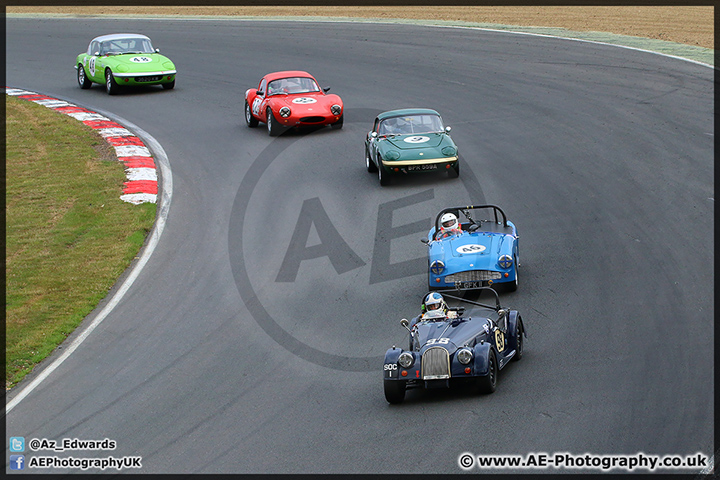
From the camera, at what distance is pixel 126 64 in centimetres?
2634

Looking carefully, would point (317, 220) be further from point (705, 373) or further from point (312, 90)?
point (705, 373)

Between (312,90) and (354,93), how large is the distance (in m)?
3.28

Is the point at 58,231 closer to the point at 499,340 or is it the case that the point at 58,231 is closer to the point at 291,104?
the point at 291,104

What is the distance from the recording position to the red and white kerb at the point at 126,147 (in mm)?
18469

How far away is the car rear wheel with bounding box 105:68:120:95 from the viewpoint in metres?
26.9

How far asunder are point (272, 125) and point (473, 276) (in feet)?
36.1

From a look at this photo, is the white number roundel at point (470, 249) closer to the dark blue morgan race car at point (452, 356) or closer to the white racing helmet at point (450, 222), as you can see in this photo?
the white racing helmet at point (450, 222)

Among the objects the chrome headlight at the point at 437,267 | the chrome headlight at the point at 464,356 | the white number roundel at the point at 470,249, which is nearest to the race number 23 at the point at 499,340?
the chrome headlight at the point at 464,356

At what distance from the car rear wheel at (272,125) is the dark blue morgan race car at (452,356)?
12.7m

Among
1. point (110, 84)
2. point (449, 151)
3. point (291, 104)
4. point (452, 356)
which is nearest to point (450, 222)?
point (452, 356)

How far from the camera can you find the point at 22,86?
95.7ft

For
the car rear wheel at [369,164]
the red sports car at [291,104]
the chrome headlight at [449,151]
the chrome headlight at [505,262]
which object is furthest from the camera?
the red sports car at [291,104]

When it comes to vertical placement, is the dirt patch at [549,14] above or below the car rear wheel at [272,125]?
above

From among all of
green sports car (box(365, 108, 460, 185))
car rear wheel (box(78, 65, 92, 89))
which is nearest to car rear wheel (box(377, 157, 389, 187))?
green sports car (box(365, 108, 460, 185))
